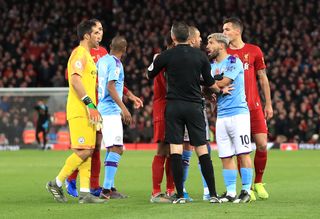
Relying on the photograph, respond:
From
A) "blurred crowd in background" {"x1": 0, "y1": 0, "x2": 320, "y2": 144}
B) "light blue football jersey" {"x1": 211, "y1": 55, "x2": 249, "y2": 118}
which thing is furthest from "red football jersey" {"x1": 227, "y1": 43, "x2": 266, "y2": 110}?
"blurred crowd in background" {"x1": 0, "y1": 0, "x2": 320, "y2": 144}

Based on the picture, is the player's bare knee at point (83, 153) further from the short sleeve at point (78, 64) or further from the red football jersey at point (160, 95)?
the red football jersey at point (160, 95)

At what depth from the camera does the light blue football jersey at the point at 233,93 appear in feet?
37.4

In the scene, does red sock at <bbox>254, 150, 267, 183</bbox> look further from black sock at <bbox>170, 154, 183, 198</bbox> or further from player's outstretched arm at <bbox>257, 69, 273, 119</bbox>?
black sock at <bbox>170, 154, 183, 198</bbox>

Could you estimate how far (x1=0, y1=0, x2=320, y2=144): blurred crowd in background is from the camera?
31391 millimetres

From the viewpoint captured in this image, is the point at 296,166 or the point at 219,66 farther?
the point at 296,166

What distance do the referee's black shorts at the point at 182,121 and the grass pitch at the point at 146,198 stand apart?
823 millimetres

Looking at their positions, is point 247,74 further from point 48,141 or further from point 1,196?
point 48,141

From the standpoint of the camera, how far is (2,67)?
3606 cm

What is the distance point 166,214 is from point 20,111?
74.9ft

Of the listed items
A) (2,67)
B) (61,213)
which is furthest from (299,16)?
(61,213)

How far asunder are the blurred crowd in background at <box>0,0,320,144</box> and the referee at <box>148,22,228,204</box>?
19724mm

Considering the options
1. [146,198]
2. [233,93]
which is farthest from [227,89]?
[146,198]

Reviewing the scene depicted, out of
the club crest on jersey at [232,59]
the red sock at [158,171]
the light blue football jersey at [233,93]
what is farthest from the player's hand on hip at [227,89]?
the red sock at [158,171]

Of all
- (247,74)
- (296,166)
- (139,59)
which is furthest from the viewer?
(139,59)
